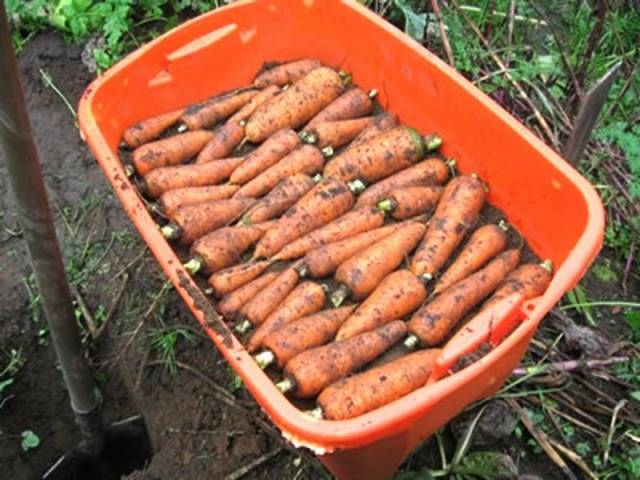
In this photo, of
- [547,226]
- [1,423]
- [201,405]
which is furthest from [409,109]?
[1,423]

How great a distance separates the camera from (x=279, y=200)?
6.79 ft

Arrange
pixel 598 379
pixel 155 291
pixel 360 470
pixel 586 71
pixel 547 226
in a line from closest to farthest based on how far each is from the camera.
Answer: pixel 360 470, pixel 547 226, pixel 598 379, pixel 155 291, pixel 586 71

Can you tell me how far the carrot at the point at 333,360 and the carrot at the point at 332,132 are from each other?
0.68 m

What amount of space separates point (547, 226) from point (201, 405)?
107cm

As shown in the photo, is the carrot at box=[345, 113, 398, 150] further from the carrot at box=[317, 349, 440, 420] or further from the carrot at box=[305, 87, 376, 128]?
the carrot at box=[317, 349, 440, 420]

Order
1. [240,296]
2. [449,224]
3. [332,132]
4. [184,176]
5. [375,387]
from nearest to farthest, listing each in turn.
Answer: [375,387], [240,296], [449,224], [184,176], [332,132]

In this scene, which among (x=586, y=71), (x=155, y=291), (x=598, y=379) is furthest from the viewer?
(x=586, y=71)

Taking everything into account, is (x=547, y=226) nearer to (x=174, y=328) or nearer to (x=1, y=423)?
(x=174, y=328)

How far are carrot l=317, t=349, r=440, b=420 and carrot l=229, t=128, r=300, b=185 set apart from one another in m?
0.75

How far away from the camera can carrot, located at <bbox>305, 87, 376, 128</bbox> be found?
2.29 m

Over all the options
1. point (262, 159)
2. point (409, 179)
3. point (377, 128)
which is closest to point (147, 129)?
point (262, 159)

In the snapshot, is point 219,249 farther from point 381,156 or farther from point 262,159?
point 381,156

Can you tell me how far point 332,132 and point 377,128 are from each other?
0.14 metres

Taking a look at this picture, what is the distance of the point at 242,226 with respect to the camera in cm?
201
